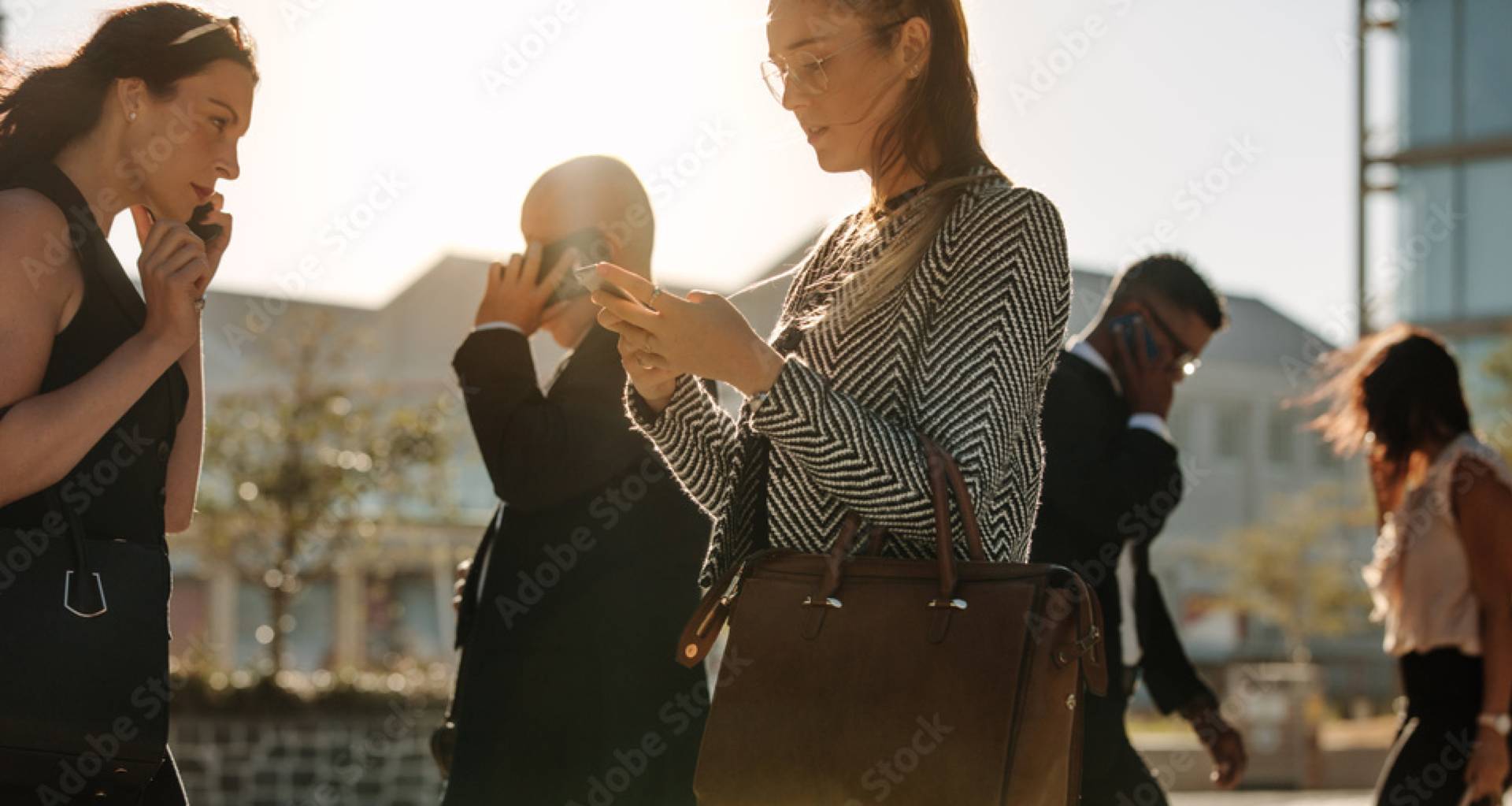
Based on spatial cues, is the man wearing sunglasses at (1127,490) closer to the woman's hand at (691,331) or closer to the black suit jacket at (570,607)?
the black suit jacket at (570,607)

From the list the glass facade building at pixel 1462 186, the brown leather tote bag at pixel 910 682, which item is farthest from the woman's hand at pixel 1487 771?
the glass facade building at pixel 1462 186

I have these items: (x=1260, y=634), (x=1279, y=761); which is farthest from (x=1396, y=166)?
(x=1260, y=634)

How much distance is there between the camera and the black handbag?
93.6 inches

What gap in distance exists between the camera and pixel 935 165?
2580mm

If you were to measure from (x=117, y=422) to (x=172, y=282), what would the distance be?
0.71ft

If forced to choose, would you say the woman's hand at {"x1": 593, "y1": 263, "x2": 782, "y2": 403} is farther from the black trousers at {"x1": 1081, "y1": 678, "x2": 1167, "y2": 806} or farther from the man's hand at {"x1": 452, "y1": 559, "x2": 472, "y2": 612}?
the black trousers at {"x1": 1081, "y1": 678, "x2": 1167, "y2": 806}

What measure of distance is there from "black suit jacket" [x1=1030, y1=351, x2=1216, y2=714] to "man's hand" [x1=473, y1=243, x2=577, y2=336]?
1200 mm

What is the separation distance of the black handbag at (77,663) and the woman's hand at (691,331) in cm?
82

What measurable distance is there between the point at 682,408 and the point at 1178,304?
2318mm

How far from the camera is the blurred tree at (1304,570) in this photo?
130 feet

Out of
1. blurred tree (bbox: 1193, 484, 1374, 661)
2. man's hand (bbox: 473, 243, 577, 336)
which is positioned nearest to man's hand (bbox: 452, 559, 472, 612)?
man's hand (bbox: 473, 243, 577, 336)

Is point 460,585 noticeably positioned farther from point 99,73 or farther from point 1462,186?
point 1462,186

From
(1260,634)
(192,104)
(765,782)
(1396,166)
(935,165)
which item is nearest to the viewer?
(765,782)

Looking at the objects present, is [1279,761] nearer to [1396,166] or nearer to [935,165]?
[1396,166]
